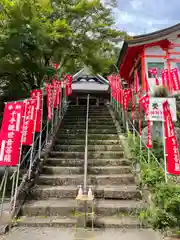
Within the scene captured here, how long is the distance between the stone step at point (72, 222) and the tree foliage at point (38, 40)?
4183 mm

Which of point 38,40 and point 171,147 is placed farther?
point 38,40

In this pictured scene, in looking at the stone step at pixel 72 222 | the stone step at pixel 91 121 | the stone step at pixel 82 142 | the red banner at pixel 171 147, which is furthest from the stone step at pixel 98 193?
the stone step at pixel 91 121

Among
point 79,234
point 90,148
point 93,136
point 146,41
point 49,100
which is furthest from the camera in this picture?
point 146,41

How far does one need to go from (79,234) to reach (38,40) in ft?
16.1

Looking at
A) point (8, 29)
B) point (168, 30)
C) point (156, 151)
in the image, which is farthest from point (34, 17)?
point (168, 30)

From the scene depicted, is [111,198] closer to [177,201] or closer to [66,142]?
[177,201]

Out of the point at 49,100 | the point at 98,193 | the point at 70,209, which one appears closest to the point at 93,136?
the point at 49,100

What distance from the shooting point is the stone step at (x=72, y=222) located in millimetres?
3894

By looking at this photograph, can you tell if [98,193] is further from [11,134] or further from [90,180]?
[11,134]

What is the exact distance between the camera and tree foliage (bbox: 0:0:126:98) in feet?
18.6

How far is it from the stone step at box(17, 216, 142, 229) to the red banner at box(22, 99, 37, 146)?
5.81 feet

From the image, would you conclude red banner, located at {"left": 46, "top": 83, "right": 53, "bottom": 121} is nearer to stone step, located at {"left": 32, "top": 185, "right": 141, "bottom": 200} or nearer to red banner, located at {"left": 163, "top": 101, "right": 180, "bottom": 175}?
stone step, located at {"left": 32, "top": 185, "right": 141, "bottom": 200}

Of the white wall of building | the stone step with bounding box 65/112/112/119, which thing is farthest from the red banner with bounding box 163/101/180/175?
the white wall of building

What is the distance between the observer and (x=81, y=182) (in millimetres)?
5277
